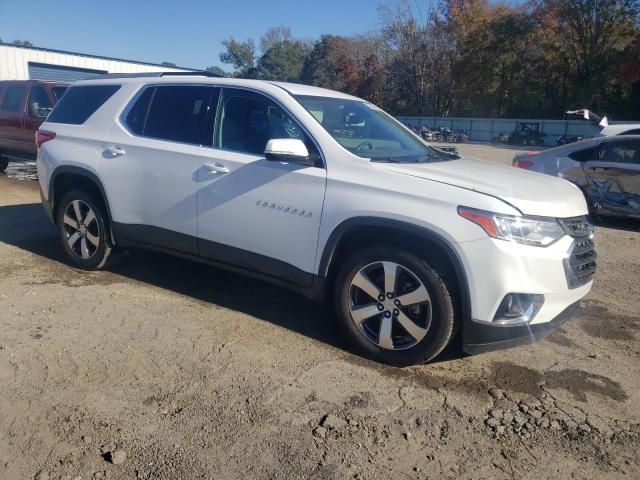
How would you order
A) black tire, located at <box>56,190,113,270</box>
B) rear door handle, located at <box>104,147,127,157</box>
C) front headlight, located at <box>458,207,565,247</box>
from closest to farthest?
front headlight, located at <box>458,207,565,247</box>
rear door handle, located at <box>104,147,127,157</box>
black tire, located at <box>56,190,113,270</box>

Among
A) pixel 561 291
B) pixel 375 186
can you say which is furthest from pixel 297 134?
pixel 561 291

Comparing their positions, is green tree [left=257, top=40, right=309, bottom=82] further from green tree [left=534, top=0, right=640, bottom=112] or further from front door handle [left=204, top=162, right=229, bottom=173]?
→ front door handle [left=204, top=162, right=229, bottom=173]

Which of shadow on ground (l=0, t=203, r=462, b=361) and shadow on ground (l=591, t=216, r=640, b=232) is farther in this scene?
shadow on ground (l=591, t=216, r=640, b=232)

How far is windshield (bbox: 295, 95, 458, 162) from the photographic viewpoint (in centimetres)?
396

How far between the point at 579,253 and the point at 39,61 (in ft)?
104

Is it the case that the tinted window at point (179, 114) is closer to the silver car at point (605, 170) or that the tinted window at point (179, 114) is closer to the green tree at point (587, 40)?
the silver car at point (605, 170)

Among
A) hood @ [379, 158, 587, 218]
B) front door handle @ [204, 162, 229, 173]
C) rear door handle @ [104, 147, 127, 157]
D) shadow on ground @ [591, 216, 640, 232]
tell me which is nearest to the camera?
hood @ [379, 158, 587, 218]

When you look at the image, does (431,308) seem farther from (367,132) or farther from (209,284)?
(209,284)

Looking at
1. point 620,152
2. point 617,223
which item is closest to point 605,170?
point 620,152

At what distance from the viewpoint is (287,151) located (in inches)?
142

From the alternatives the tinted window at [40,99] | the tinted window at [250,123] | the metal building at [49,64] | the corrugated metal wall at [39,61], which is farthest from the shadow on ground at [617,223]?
the metal building at [49,64]

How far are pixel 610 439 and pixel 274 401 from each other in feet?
6.04

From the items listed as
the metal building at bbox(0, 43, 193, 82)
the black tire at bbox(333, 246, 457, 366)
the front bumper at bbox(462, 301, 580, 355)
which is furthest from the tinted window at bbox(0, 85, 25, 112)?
the metal building at bbox(0, 43, 193, 82)

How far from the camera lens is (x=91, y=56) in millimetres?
30891
